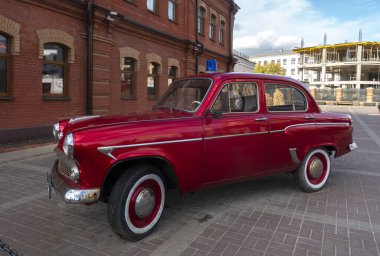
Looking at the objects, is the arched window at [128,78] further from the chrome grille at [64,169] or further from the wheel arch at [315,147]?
the chrome grille at [64,169]

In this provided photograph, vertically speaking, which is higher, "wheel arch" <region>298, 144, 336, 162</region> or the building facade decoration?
the building facade decoration

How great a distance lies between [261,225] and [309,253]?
765mm

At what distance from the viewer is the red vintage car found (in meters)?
3.46

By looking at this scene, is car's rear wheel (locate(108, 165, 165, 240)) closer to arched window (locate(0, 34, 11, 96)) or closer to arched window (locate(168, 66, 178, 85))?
arched window (locate(0, 34, 11, 96))

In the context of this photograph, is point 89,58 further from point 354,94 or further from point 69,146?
point 354,94

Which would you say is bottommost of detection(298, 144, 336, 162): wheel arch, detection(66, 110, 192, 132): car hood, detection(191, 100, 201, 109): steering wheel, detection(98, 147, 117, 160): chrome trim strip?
detection(298, 144, 336, 162): wheel arch

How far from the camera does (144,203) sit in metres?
3.73

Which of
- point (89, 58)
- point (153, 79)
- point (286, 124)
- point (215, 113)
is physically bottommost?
point (286, 124)

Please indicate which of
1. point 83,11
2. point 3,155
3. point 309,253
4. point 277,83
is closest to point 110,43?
point 83,11

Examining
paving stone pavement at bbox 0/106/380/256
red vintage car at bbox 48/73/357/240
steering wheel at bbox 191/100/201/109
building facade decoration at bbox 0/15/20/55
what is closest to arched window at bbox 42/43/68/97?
building facade decoration at bbox 0/15/20/55

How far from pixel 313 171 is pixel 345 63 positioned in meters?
71.7

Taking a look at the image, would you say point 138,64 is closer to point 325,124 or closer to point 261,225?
point 325,124

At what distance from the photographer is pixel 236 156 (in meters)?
4.43

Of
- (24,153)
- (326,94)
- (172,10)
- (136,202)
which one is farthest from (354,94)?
(136,202)
